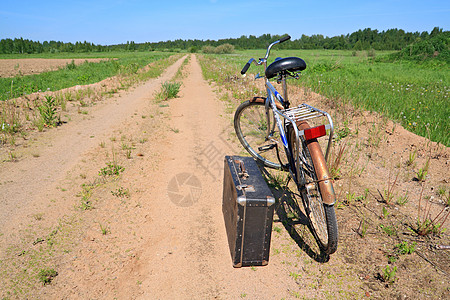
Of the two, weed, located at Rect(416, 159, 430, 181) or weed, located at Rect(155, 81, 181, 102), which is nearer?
weed, located at Rect(416, 159, 430, 181)

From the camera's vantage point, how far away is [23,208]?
3389 millimetres

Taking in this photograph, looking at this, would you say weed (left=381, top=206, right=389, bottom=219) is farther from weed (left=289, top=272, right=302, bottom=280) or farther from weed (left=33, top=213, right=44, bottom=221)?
weed (left=33, top=213, right=44, bottom=221)

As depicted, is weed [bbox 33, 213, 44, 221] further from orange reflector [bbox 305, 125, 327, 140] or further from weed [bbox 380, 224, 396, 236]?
weed [bbox 380, 224, 396, 236]

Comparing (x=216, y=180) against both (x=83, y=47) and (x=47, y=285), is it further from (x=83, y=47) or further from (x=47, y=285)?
(x=83, y=47)

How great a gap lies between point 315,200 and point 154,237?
1855 mm

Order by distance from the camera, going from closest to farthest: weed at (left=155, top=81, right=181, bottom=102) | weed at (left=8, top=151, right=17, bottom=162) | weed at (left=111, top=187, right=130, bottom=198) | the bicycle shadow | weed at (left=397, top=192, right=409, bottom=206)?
the bicycle shadow
weed at (left=397, top=192, right=409, bottom=206)
weed at (left=111, top=187, right=130, bottom=198)
weed at (left=8, top=151, right=17, bottom=162)
weed at (left=155, top=81, right=181, bottom=102)

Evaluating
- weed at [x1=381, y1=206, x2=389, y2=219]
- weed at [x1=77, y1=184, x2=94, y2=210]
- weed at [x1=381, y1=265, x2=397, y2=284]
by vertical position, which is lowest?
weed at [x1=77, y1=184, x2=94, y2=210]

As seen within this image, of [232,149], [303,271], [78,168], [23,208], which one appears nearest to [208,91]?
[232,149]

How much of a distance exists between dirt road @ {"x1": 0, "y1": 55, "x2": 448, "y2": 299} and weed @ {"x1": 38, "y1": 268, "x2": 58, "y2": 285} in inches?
1.8

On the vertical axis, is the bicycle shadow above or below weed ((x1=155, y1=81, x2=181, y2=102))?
below

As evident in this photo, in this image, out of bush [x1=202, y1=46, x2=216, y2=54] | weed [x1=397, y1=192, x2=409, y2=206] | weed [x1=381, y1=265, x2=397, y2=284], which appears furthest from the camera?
bush [x1=202, y1=46, x2=216, y2=54]

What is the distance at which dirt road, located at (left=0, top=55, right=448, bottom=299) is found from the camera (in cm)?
233

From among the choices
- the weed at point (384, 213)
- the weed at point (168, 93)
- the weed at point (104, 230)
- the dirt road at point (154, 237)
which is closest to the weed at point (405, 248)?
the dirt road at point (154, 237)

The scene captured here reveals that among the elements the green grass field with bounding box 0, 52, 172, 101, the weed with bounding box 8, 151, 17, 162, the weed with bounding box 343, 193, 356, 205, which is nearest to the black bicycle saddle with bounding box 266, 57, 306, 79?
the weed with bounding box 343, 193, 356, 205
